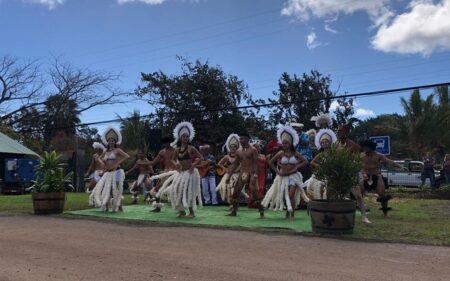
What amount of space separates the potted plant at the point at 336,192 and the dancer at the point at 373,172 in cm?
251

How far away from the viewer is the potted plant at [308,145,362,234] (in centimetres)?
889

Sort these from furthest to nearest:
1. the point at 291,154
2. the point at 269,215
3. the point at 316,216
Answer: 1. the point at 269,215
2. the point at 291,154
3. the point at 316,216

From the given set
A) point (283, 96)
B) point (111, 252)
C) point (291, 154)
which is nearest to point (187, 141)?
point (291, 154)

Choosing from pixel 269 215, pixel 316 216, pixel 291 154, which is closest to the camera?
pixel 316 216

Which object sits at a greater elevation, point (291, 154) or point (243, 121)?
point (243, 121)

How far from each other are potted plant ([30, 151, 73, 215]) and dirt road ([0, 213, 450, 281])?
10.7 ft

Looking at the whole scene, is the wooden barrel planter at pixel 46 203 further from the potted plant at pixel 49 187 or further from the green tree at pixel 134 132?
the green tree at pixel 134 132

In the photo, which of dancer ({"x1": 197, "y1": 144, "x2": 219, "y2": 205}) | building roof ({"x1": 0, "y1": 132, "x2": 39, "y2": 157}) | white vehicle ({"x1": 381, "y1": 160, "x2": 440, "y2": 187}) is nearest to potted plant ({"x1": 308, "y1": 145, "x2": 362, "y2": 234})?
dancer ({"x1": 197, "y1": 144, "x2": 219, "y2": 205})

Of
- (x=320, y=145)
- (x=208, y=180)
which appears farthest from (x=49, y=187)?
(x=320, y=145)

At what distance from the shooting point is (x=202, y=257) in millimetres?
7117

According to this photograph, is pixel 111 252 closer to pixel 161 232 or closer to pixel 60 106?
pixel 161 232

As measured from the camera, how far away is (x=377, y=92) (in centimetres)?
1878

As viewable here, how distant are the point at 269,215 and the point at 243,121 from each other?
21415 millimetres

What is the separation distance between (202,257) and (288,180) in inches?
175
